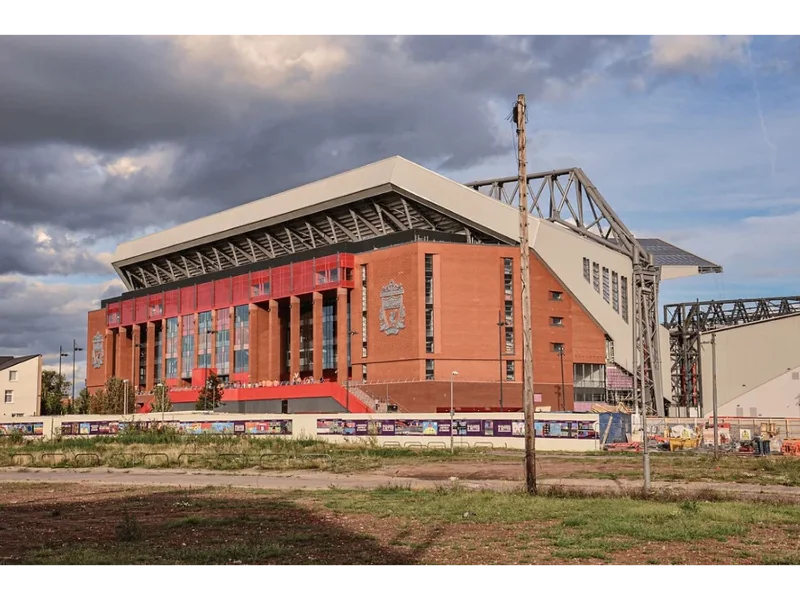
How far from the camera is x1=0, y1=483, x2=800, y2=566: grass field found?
1561 centimetres

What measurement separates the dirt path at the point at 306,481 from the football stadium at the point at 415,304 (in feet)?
146

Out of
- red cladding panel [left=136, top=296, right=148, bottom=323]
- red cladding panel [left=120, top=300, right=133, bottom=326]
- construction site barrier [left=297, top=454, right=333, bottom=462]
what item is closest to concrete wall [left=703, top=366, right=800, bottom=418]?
construction site barrier [left=297, top=454, right=333, bottom=462]

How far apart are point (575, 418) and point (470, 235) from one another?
43282 mm

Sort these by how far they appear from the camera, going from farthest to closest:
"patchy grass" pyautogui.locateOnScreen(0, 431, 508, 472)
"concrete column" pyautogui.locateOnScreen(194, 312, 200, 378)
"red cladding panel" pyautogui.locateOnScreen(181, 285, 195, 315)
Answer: "red cladding panel" pyautogui.locateOnScreen(181, 285, 195, 315), "concrete column" pyautogui.locateOnScreen(194, 312, 200, 378), "patchy grass" pyautogui.locateOnScreen(0, 431, 508, 472)

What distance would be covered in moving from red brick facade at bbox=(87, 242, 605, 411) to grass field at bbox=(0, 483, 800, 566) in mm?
61641

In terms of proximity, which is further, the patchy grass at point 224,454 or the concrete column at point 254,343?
the concrete column at point 254,343

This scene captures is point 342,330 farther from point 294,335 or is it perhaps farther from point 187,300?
point 187,300

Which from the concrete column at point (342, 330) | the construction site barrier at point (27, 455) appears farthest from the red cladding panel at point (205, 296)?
the construction site barrier at point (27, 455)

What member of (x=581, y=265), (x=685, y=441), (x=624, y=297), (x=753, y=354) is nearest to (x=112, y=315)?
(x=581, y=265)

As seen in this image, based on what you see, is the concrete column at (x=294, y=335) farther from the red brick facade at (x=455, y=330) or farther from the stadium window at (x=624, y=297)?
the stadium window at (x=624, y=297)

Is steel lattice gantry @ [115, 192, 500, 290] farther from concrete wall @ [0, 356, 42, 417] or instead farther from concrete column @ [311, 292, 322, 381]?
concrete wall @ [0, 356, 42, 417]

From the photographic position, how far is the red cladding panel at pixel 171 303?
12888 centimetres
